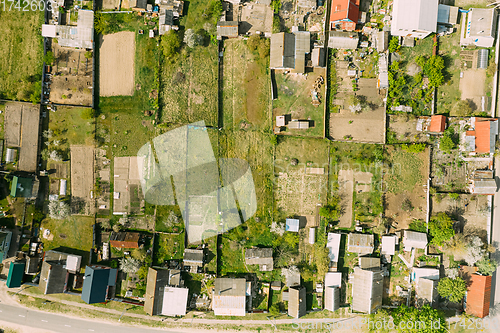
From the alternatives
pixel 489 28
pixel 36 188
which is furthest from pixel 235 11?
pixel 36 188

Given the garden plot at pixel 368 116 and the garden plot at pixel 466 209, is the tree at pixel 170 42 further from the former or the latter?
the garden plot at pixel 466 209

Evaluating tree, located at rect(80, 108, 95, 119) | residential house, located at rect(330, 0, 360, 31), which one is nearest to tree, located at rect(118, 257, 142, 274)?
tree, located at rect(80, 108, 95, 119)

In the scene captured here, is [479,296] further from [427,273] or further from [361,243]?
[361,243]

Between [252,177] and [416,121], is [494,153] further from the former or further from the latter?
[252,177]

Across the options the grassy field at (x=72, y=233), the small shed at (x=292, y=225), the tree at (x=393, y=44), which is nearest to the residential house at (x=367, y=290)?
the small shed at (x=292, y=225)

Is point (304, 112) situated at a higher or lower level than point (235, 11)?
lower

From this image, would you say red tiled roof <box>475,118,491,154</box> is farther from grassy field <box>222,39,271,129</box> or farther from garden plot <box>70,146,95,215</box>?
garden plot <box>70,146,95,215</box>

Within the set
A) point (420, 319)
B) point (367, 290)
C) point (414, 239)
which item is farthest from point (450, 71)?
point (420, 319)
